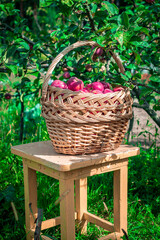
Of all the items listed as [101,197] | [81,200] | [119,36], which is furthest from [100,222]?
[119,36]

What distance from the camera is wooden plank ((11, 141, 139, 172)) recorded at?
1.38 meters

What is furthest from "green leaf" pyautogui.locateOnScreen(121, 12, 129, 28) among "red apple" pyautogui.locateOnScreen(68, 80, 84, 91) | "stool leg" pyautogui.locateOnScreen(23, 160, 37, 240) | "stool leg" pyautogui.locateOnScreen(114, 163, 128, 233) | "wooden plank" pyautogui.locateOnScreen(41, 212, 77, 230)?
"wooden plank" pyautogui.locateOnScreen(41, 212, 77, 230)

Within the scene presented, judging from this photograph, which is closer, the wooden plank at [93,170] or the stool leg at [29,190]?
the wooden plank at [93,170]

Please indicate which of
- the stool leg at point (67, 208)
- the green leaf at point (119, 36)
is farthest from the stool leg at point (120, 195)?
the green leaf at point (119, 36)

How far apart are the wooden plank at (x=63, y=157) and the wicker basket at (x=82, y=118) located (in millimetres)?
46

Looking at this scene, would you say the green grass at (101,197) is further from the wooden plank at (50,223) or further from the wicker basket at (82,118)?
the wicker basket at (82,118)

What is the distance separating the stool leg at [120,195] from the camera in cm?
169

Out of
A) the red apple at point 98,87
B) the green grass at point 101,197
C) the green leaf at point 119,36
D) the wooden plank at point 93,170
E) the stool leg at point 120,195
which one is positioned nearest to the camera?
the green leaf at point 119,36

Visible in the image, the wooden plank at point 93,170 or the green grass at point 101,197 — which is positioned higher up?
the wooden plank at point 93,170

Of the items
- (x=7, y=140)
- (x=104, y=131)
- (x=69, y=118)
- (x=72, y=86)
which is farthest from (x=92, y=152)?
(x=7, y=140)

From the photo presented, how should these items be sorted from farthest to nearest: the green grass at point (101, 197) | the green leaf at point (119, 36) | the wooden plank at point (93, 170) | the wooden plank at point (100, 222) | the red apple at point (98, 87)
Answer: the green grass at point (101, 197) → the wooden plank at point (100, 222) → the red apple at point (98, 87) → the wooden plank at point (93, 170) → the green leaf at point (119, 36)

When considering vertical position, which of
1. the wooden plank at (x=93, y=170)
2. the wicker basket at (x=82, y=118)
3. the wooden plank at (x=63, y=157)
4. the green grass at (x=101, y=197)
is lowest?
the green grass at (x=101, y=197)

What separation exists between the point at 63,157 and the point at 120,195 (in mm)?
452

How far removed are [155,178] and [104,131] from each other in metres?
1.18
